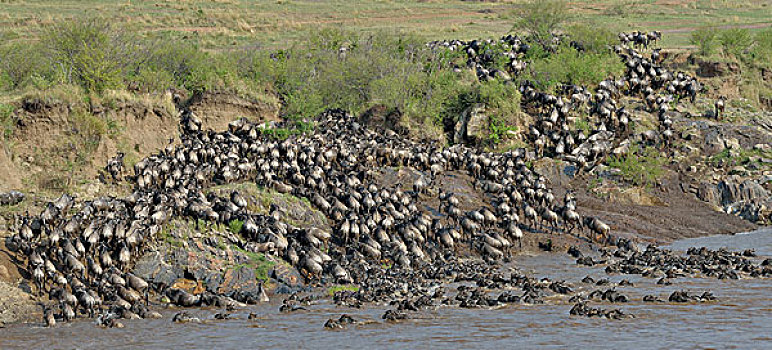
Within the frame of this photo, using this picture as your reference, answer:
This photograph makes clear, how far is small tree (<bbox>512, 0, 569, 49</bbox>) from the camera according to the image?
49312 mm

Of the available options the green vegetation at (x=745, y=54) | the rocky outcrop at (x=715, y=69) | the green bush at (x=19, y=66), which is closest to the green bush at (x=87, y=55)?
the green bush at (x=19, y=66)

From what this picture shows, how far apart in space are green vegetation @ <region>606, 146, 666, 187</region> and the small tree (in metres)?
13.6

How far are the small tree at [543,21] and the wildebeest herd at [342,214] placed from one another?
7449 millimetres

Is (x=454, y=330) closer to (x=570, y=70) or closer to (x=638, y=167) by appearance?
(x=638, y=167)

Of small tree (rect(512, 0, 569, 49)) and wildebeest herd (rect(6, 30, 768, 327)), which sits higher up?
small tree (rect(512, 0, 569, 49))

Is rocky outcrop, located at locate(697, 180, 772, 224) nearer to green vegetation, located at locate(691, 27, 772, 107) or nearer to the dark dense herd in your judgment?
the dark dense herd

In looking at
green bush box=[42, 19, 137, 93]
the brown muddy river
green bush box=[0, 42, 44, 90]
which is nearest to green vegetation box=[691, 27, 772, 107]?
the brown muddy river

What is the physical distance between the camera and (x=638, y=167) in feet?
114

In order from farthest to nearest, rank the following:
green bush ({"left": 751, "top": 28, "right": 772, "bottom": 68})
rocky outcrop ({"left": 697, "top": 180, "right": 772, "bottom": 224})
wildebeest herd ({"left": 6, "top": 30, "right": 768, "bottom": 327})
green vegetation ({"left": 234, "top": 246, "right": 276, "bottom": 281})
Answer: green bush ({"left": 751, "top": 28, "right": 772, "bottom": 68}), rocky outcrop ({"left": 697, "top": 180, "right": 772, "bottom": 224}), green vegetation ({"left": 234, "top": 246, "right": 276, "bottom": 281}), wildebeest herd ({"left": 6, "top": 30, "right": 768, "bottom": 327})

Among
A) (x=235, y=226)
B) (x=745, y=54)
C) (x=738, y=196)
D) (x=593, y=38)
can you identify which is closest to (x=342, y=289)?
(x=235, y=226)

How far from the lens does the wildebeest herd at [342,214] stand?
20.3 m

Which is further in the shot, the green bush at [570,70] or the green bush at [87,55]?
the green bush at [570,70]

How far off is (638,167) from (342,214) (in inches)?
558

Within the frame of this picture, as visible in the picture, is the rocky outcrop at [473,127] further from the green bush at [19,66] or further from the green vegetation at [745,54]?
the green bush at [19,66]
